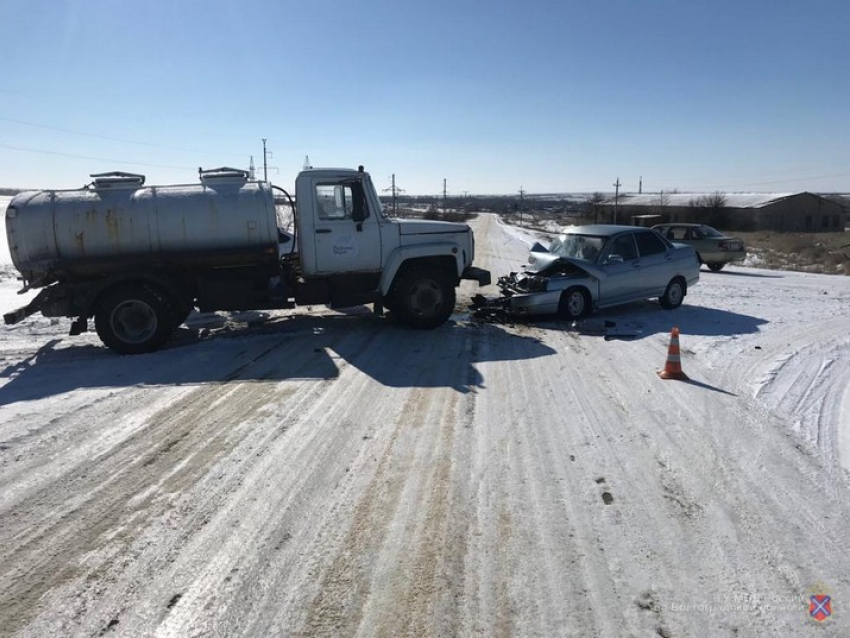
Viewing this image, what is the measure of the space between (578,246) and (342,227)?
16.2 feet

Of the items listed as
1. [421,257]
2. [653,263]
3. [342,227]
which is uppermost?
[342,227]

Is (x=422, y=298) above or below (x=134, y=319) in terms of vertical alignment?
above

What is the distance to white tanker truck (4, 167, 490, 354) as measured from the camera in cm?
857

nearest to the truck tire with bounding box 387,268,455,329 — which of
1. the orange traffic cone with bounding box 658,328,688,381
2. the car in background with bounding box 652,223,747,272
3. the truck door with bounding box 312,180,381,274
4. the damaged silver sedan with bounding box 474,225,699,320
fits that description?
the truck door with bounding box 312,180,381,274

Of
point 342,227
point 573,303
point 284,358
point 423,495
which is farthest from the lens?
point 573,303

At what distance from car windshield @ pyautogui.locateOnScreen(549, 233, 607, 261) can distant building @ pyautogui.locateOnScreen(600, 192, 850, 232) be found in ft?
179

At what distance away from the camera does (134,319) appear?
8.80 meters

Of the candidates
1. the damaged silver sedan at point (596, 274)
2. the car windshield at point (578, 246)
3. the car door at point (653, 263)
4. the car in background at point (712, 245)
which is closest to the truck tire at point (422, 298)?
the damaged silver sedan at point (596, 274)

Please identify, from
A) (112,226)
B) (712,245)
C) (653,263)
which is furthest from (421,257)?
(712,245)

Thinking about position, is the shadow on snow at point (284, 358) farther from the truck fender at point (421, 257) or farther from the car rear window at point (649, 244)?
the car rear window at point (649, 244)

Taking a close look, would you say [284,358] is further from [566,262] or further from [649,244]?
[649,244]

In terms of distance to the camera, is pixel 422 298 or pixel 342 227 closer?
pixel 342 227

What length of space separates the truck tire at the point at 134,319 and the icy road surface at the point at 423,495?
0.50 metres

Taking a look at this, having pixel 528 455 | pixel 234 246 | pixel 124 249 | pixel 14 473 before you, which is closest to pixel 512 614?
pixel 528 455
